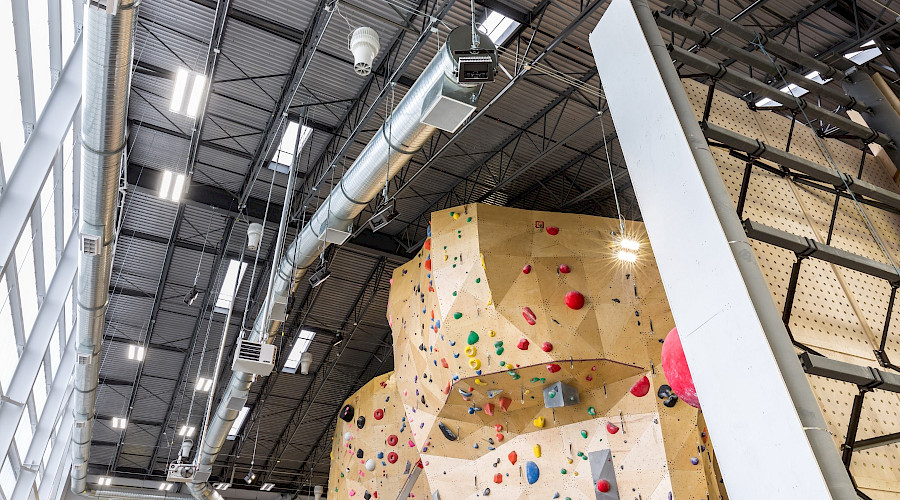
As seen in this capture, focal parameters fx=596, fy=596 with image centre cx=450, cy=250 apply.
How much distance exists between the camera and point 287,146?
1535 cm

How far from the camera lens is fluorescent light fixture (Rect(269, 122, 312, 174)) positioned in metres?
14.7

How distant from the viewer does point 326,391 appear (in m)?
25.5

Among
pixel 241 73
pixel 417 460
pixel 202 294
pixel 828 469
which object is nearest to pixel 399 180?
pixel 241 73

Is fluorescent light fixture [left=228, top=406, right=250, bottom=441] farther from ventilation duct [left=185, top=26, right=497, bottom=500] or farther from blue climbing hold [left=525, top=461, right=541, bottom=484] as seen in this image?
blue climbing hold [left=525, top=461, right=541, bottom=484]

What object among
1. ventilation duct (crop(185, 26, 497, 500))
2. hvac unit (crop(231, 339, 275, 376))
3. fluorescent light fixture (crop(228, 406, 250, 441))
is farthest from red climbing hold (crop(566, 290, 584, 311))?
fluorescent light fixture (crop(228, 406, 250, 441))

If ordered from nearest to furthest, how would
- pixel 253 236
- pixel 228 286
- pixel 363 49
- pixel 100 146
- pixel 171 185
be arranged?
pixel 363 49, pixel 100 146, pixel 171 185, pixel 253 236, pixel 228 286

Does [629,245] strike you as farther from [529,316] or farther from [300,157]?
[300,157]

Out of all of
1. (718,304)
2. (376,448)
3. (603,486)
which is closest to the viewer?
(718,304)

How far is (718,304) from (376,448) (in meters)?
15.1

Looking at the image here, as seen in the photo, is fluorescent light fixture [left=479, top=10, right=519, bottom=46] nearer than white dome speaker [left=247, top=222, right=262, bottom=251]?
Yes

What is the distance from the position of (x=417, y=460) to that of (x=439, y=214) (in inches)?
256

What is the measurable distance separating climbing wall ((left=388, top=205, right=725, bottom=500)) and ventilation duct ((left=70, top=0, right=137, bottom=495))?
6.48m

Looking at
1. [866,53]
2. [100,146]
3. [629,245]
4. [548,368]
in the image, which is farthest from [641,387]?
[100,146]

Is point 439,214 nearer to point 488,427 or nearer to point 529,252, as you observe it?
point 529,252
